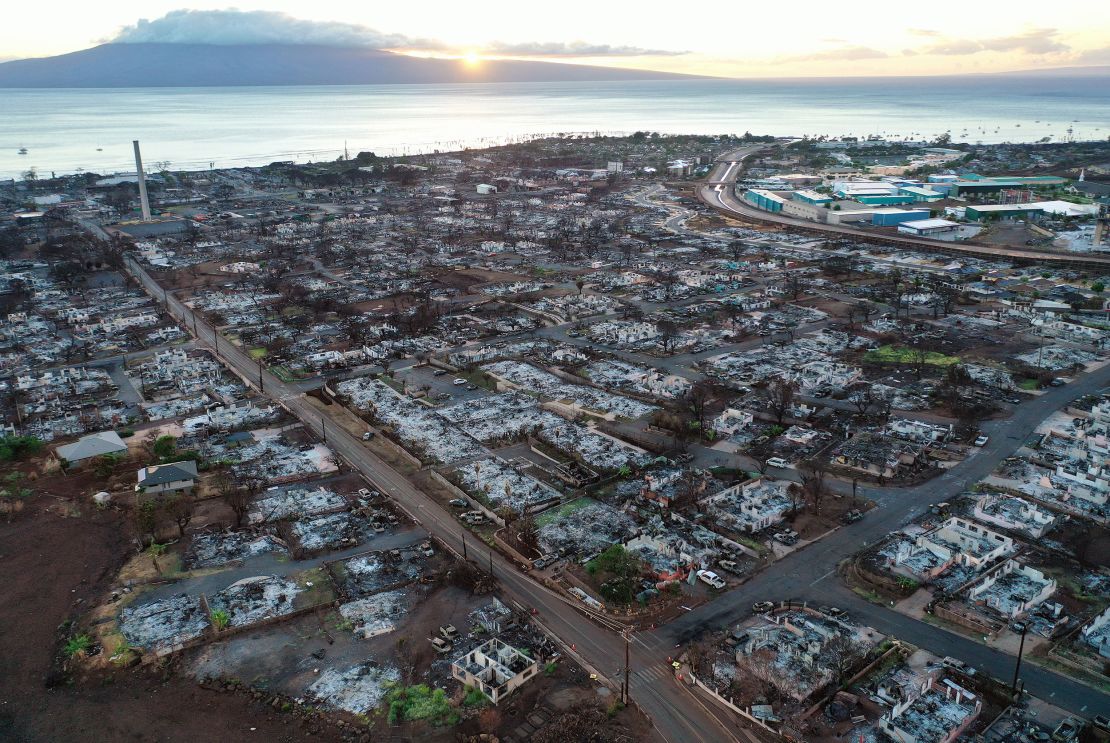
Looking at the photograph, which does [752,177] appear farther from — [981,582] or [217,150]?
[217,150]

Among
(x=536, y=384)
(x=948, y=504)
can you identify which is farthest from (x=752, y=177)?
(x=948, y=504)

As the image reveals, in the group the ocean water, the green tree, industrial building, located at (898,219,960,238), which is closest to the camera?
the green tree

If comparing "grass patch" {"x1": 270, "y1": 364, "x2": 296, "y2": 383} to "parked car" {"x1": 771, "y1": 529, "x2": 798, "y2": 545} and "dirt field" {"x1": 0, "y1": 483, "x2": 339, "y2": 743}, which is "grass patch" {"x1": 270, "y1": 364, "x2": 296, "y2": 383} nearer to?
"dirt field" {"x1": 0, "y1": 483, "x2": 339, "y2": 743}

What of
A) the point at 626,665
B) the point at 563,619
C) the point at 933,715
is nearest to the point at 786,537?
the point at 933,715

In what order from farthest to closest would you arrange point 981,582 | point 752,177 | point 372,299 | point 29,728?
point 752,177
point 372,299
point 981,582
point 29,728

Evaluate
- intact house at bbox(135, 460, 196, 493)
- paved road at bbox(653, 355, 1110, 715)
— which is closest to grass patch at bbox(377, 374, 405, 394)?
intact house at bbox(135, 460, 196, 493)
